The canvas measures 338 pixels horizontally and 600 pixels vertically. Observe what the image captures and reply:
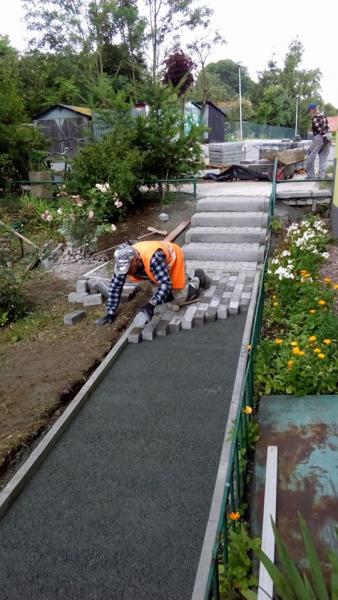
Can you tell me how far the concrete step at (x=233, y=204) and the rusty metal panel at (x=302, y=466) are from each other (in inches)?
243

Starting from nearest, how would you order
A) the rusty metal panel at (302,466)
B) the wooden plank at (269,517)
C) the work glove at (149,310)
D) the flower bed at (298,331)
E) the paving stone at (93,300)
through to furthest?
the wooden plank at (269,517) → the rusty metal panel at (302,466) → the flower bed at (298,331) → the work glove at (149,310) → the paving stone at (93,300)

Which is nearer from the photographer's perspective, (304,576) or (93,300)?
(304,576)

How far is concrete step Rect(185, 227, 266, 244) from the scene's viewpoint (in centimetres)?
858

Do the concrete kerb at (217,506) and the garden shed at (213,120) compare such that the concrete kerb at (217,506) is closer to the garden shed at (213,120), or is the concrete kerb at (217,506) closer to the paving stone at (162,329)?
the paving stone at (162,329)

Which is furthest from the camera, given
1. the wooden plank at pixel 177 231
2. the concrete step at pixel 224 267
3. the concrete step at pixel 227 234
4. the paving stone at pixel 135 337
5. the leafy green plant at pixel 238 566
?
the wooden plank at pixel 177 231

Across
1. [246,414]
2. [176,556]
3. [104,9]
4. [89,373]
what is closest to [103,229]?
[89,373]

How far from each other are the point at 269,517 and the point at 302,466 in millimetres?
535

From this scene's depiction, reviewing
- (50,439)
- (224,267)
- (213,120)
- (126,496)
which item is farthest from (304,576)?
(213,120)

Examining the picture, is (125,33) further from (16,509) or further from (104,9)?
(16,509)

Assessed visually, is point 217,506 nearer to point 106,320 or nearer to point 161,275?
point 161,275

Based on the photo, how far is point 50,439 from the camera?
391 cm

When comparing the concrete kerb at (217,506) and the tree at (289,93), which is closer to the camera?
the concrete kerb at (217,506)

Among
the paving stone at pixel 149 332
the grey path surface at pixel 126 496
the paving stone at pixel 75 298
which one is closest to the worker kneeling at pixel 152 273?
the paving stone at pixel 149 332

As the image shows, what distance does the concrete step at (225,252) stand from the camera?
816 cm
